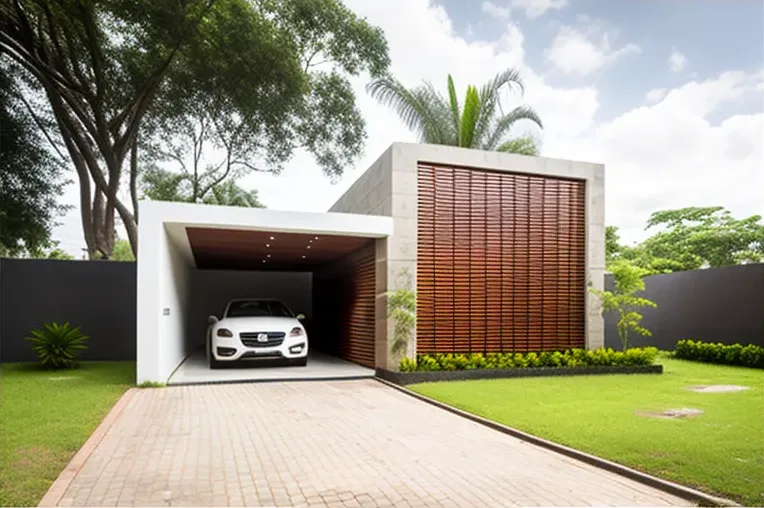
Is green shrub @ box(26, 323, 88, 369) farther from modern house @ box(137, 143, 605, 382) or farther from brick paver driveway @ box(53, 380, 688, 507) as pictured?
brick paver driveway @ box(53, 380, 688, 507)

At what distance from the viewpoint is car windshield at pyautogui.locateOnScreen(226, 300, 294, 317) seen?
414 inches

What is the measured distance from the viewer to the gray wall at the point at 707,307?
11.2 m

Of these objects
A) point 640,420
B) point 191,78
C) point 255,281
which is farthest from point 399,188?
point 191,78

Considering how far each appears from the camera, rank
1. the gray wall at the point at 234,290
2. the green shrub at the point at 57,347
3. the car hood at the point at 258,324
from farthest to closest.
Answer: the gray wall at the point at 234,290 → the green shrub at the point at 57,347 → the car hood at the point at 258,324

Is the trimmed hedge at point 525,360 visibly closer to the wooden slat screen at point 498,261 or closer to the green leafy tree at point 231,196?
the wooden slat screen at point 498,261

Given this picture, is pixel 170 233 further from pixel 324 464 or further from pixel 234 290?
pixel 234 290

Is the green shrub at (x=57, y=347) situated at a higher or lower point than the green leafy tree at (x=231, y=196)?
lower

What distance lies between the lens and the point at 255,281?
16.3 meters

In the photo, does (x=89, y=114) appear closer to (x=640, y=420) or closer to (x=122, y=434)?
(x=122, y=434)

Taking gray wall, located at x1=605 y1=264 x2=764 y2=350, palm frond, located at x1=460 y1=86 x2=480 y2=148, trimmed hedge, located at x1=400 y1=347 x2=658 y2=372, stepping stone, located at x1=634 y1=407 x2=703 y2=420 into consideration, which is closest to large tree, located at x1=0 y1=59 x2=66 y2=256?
palm frond, located at x1=460 y1=86 x2=480 y2=148

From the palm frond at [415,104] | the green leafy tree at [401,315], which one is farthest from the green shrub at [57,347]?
the palm frond at [415,104]

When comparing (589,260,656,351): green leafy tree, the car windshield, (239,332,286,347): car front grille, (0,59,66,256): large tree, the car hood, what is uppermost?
(0,59,66,256): large tree

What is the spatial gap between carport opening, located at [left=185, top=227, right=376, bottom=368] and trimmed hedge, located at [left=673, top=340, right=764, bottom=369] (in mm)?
7365

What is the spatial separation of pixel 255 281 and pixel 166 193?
8245 mm
